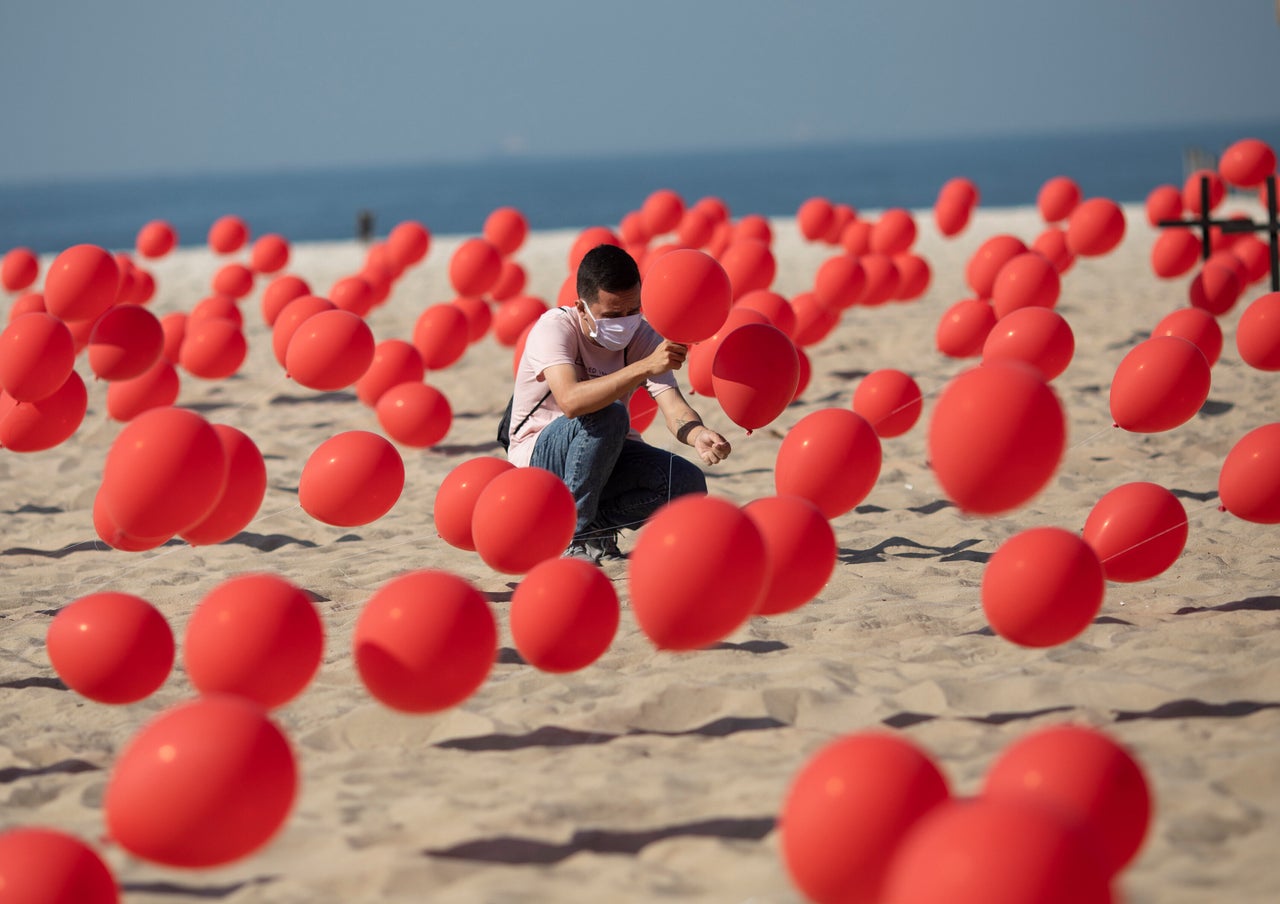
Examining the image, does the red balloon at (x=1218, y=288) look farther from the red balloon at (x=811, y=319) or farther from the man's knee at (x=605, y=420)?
the man's knee at (x=605, y=420)

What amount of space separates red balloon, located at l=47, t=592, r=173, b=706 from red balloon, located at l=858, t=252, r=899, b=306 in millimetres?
6293

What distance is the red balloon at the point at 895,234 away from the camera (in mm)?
9625

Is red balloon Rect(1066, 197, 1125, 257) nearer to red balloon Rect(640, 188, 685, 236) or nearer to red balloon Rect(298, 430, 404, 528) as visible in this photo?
red balloon Rect(640, 188, 685, 236)

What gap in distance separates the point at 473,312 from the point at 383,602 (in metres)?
5.70

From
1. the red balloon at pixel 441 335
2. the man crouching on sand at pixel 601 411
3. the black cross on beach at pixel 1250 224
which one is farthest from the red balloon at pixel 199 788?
the black cross on beach at pixel 1250 224

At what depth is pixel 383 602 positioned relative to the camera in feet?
10.1

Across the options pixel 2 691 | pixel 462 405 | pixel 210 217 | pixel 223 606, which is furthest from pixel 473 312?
pixel 210 217

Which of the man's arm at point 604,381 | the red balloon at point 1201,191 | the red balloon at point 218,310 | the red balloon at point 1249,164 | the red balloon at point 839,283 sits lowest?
the red balloon at point 218,310

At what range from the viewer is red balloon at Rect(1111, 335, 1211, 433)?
4309 millimetres

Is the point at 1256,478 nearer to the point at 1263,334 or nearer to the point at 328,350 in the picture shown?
the point at 1263,334

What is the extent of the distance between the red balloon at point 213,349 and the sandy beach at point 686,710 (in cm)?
109

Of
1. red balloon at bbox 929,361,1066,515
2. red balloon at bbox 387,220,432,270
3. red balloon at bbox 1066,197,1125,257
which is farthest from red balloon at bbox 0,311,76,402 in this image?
red balloon at bbox 1066,197,1125,257

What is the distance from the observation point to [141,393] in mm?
6621

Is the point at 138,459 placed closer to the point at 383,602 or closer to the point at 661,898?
the point at 383,602
